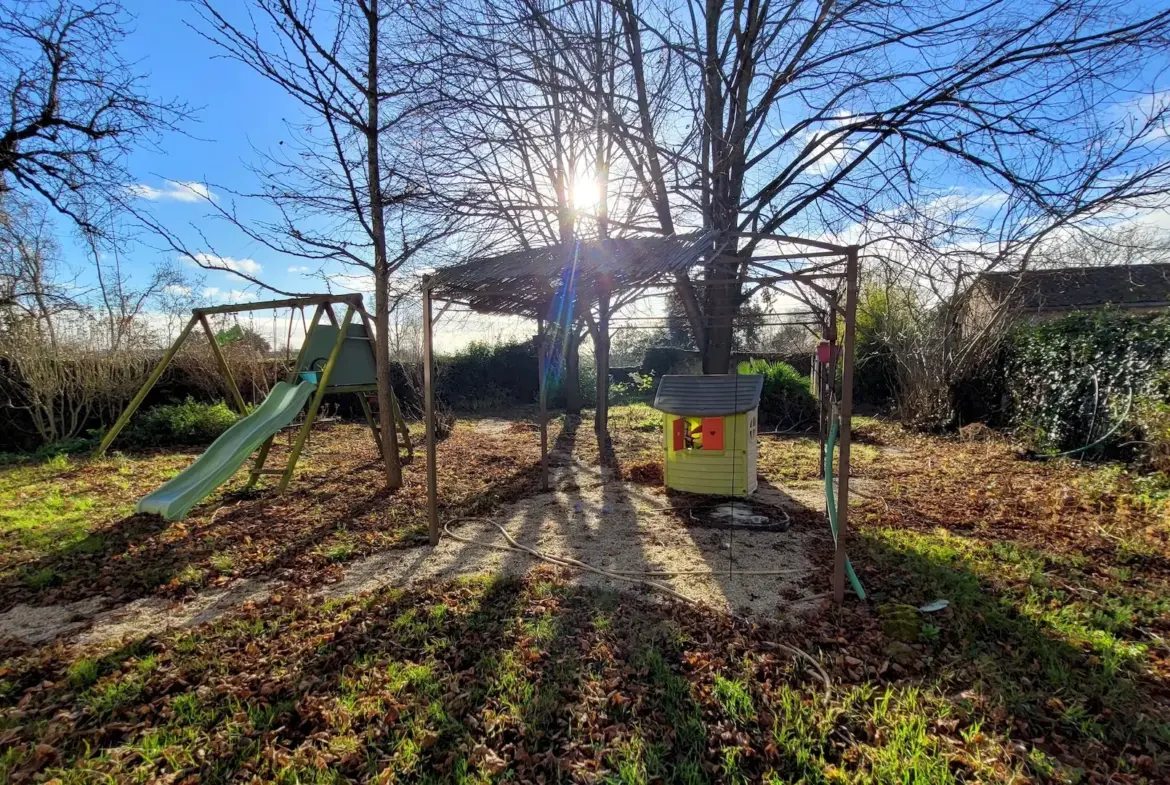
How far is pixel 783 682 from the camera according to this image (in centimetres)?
220

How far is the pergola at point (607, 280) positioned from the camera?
2838 millimetres

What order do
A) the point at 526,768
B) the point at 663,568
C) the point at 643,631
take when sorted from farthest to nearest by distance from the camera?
the point at 663,568, the point at 643,631, the point at 526,768

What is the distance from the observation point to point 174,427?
816cm

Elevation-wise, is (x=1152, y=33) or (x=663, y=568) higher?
(x=1152, y=33)

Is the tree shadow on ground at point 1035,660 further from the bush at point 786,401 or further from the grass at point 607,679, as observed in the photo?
the bush at point 786,401

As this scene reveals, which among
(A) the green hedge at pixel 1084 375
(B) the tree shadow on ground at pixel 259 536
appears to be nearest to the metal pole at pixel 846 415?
(B) the tree shadow on ground at pixel 259 536

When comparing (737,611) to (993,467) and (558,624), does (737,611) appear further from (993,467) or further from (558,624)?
(993,467)

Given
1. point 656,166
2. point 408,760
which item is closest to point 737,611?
point 408,760

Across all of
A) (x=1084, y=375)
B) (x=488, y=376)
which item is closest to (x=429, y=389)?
(x=1084, y=375)

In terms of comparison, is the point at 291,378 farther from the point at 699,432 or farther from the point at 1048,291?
the point at 1048,291

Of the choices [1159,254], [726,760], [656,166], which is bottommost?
[726,760]

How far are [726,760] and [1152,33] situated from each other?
6.80 m

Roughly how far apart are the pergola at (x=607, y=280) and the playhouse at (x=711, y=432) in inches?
35.2

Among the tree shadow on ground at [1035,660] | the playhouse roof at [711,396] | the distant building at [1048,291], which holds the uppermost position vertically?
the distant building at [1048,291]
